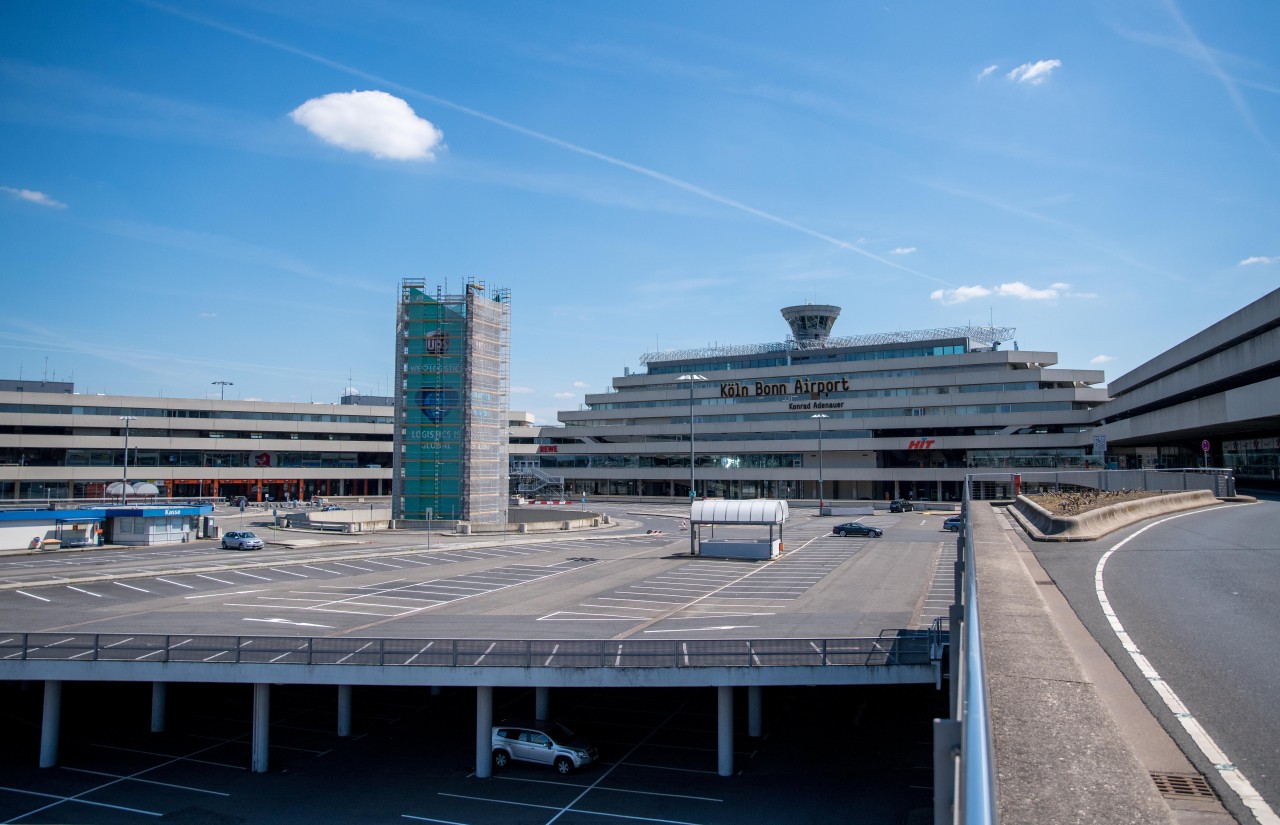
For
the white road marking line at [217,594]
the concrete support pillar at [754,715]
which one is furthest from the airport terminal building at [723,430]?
the concrete support pillar at [754,715]

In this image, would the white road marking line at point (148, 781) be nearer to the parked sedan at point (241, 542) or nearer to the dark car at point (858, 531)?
the parked sedan at point (241, 542)

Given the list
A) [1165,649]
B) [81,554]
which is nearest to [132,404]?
[81,554]

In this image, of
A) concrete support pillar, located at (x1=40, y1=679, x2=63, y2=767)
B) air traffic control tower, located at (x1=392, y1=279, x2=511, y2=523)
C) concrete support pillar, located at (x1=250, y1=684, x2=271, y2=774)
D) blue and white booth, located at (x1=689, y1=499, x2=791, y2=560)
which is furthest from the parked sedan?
concrete support pillar, located at (x1=250, y1=684, x2=271, y2=774)

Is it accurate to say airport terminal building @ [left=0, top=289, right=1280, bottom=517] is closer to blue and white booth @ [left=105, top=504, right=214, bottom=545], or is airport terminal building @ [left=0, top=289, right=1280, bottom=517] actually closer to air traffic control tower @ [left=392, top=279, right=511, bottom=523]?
air traffic control tower @ [left=392, top=279, right=511, bottom=523]

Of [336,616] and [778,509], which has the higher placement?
[778,509]

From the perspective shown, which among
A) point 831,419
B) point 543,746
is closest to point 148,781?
point 543,746

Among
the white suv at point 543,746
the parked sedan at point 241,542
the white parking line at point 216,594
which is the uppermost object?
the parked sedan at point 241,542

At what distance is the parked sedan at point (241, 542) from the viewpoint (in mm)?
54812

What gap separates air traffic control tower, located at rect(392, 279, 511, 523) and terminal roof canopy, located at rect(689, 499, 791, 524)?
30.3 m

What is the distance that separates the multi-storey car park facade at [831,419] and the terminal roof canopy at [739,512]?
35198 mm

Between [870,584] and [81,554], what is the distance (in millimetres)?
50019

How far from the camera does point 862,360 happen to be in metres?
104

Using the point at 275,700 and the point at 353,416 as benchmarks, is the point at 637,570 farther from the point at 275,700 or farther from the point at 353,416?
the point at 353,416

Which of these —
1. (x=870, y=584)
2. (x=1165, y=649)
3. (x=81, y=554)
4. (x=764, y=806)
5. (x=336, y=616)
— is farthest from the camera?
(x=81, y=554)
